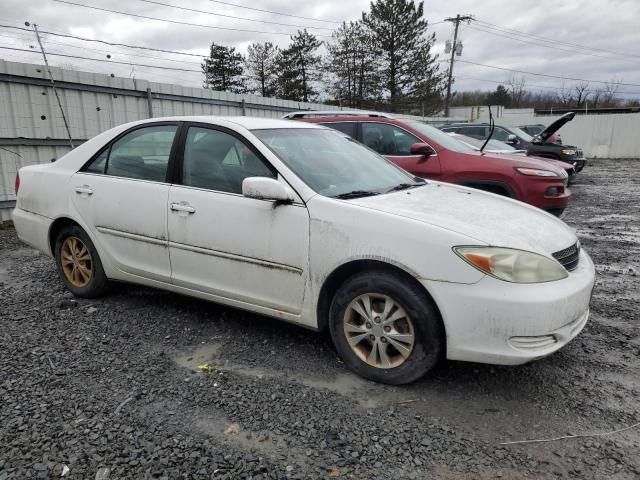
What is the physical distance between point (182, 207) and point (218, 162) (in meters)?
0.42

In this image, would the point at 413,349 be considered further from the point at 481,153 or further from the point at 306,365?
the point at 481,153

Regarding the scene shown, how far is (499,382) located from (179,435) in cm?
193

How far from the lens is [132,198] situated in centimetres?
377

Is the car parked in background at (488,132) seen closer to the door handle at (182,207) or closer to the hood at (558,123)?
the hood at (558,123)

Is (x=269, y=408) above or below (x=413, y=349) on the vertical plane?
below

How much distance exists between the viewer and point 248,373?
3084mm

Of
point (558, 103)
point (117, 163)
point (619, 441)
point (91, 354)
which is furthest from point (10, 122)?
point (558, 103)

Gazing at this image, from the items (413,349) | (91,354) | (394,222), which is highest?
(394,222)

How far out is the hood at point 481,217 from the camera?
2699mm

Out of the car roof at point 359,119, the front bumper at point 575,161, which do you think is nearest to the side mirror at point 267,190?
the car roof at point 359,119

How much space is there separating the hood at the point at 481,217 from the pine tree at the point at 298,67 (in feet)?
123

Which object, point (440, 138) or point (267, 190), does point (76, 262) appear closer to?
point (267, 190)

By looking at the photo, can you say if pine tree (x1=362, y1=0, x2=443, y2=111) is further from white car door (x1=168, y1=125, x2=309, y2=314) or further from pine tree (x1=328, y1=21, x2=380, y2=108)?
white car door (x1=168, y1=125, x2=309, y2=314)

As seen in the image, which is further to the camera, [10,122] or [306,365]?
[10,122]
